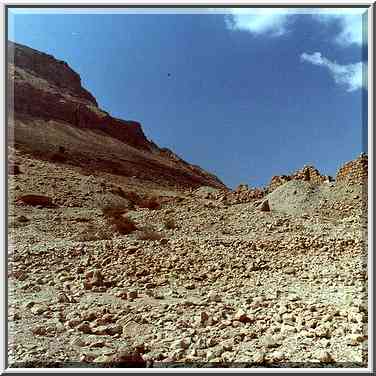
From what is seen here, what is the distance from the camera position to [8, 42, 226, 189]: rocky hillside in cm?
2386

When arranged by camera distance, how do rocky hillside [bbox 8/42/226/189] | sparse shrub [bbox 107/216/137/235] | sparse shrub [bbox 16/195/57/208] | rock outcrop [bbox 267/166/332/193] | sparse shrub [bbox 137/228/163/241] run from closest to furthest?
1. sparse shrub [bbox 137/228/163/241]
2. sparse shrub [bbox 107/216/137/235]
3. sparse shrub [bbox 16/195/57/208]
4. rock outcrop [bbox 267/166/332/193]
5. rocky hillside [bbox 8/42/226/189]

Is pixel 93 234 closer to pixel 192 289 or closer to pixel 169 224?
pixel 169 224

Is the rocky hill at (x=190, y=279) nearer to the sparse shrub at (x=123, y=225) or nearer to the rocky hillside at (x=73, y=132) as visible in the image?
the sparse shrub at (x=123, y=225)

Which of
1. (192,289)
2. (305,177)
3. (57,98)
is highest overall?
(57,98)

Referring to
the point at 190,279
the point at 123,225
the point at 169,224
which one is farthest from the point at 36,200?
the point at 190,279

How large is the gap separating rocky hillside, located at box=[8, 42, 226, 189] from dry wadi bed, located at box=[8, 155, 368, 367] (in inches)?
538

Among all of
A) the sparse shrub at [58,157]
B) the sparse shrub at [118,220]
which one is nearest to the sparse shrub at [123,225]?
the sparse shrub at [118,220]

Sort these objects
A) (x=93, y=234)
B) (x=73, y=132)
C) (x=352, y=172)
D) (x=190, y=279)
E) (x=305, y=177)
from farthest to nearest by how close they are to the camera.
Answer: (x=73, y=132) → (x=305, y=177) → (x=352, y=172) → (x=93, y=234) → (x=190, y=279)

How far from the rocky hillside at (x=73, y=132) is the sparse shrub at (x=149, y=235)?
1315 centimetres

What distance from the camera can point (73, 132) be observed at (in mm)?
30250

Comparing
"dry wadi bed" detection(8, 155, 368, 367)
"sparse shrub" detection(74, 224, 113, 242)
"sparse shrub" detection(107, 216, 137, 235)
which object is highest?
"sparse shrub" detection(107, 216, 137, 235)

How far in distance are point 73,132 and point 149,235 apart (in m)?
23.8

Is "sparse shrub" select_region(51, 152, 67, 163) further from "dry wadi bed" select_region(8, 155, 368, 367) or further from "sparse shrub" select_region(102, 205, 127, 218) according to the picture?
"dry wadi bed" select_region(8, 155, 368, 367)

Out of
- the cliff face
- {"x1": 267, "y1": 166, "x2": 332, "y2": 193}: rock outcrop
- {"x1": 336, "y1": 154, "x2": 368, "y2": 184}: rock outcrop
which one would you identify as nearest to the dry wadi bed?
{"x1": 336, "y1": 154, "x2": 368, "y2": 184}: rock outcrop
